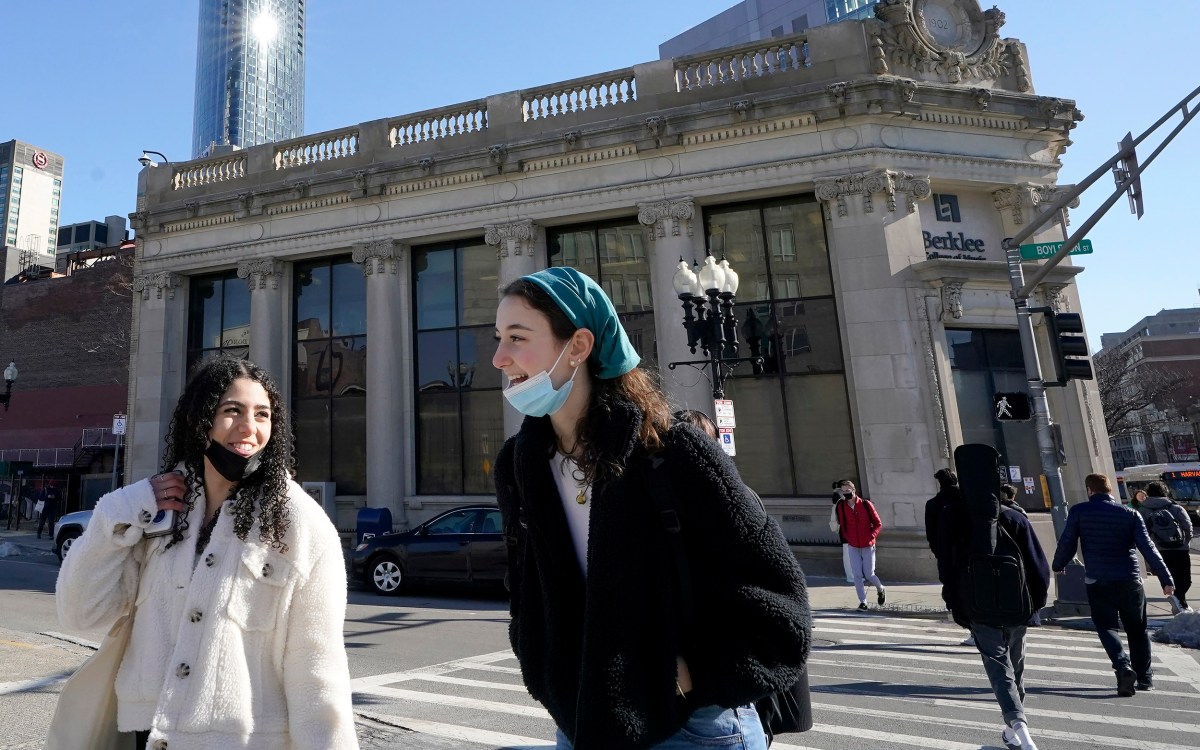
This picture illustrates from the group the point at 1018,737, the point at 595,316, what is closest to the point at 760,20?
the point at 1018,737

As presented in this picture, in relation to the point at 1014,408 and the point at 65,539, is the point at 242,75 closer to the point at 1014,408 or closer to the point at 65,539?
the point at 65,539

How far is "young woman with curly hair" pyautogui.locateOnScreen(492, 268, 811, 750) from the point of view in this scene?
1688mm

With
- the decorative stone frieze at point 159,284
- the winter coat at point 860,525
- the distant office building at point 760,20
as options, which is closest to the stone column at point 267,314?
the decorative stone frieze at point 159,284

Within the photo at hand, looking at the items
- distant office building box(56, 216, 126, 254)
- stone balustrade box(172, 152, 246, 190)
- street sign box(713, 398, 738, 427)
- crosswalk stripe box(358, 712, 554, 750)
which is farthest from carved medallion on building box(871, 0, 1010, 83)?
distant office building box(56, 216, 126, 254)

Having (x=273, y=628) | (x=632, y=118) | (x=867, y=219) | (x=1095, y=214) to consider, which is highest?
(x=632, y=118)

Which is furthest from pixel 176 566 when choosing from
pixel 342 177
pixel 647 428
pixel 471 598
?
pixel 342 177

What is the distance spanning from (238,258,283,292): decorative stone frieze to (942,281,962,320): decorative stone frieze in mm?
17908

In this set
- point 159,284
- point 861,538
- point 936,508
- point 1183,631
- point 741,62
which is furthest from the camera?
point 159,284

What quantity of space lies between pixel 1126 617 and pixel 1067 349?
602cm

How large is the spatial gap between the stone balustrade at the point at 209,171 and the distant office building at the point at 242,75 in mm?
108371

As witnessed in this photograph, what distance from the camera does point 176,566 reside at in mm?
2268

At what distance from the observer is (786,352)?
53.8 feet

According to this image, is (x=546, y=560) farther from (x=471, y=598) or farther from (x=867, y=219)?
(x=867, y=219)

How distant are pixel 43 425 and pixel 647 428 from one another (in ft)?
136
